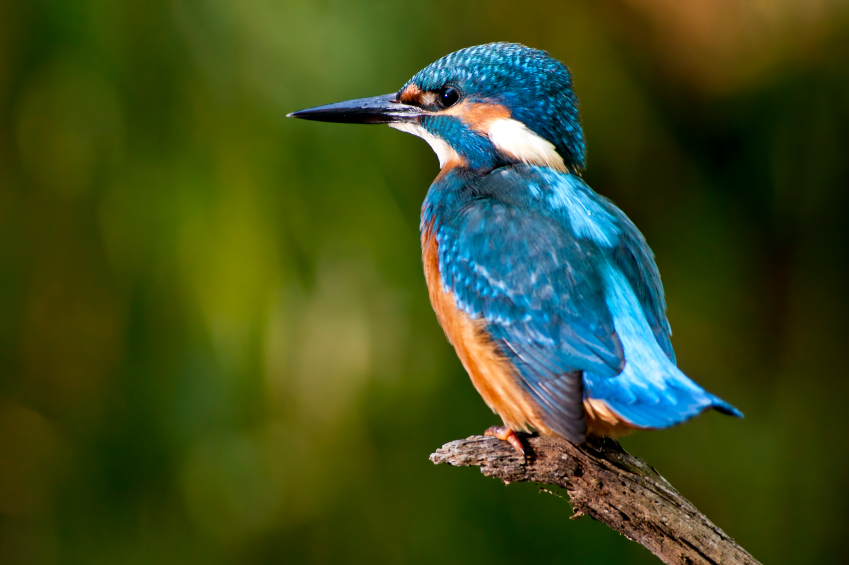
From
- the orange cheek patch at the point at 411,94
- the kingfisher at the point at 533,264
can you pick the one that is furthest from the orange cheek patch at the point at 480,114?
the orange cheek patch at the point at 411,94

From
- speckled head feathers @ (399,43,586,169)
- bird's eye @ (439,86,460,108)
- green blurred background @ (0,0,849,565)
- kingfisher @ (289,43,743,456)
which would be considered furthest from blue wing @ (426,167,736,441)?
green blurred background @ (0,0,849,565)

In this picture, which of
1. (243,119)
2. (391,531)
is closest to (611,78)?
(243,119)

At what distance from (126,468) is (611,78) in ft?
7.27

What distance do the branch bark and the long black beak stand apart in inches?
34.0

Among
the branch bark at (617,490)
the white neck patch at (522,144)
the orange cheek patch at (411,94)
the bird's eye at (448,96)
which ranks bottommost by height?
the branch bark at (617,490)

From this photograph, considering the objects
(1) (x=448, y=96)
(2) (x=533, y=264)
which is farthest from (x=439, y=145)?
(2) (x=533, y=264)

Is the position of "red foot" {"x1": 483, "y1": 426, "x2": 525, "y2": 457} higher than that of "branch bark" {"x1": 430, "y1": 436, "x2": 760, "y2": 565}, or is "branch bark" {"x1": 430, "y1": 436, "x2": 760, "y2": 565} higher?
"red foot" {"x1": 483, "y1": 426, "x2": 525, "y2": 457}

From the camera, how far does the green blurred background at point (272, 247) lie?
251 cm

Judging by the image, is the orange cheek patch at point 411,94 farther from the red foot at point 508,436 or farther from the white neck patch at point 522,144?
the red foot at point 508,436

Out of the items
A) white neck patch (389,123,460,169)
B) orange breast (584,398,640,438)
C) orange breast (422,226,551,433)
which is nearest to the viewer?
orange breast (584,398,640,438)

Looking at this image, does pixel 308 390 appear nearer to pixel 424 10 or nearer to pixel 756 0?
pixel 424 10

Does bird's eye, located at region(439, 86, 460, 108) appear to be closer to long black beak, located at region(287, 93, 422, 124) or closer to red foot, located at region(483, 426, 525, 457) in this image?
long black beak, located at region(287, 93, 422, 124)

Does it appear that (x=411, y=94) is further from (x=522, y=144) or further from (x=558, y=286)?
(x=558, y=286)

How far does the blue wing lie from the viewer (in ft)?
4.49
